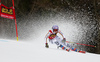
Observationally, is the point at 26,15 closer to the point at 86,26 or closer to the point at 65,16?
the point at 65,16

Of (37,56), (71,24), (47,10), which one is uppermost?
(47,10)

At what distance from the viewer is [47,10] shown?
7.77 m

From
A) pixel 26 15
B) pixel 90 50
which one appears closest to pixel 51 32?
pixel 90 50

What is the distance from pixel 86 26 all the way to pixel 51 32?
146 inches

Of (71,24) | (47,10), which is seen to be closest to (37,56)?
(71,24)

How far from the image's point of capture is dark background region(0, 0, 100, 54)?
6156mm

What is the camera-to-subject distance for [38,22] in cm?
861

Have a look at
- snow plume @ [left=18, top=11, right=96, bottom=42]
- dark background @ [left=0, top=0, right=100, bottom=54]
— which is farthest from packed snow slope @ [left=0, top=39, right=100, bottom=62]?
snow plume @ [left=18, top=11, right=96, bottom=42]

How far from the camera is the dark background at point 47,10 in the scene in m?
6.16

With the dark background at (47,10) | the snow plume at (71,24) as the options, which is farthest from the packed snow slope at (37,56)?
the snow plume at (71,24)

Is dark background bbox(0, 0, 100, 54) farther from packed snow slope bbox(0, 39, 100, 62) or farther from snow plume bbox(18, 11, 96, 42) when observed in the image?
packed snow slope bbox(0, 39, 100, 62)

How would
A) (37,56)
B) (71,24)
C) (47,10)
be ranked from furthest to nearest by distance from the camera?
1. (47,10)
2. (71,24)
3. (37,56)

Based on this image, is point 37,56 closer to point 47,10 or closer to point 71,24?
point 71,24

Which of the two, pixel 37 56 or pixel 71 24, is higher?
pixel 71 24
